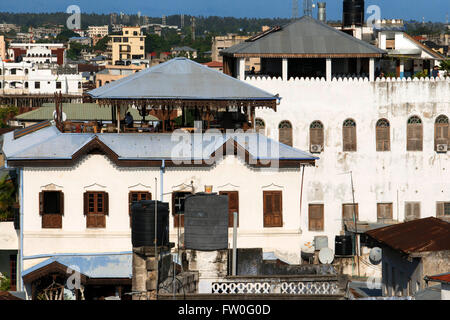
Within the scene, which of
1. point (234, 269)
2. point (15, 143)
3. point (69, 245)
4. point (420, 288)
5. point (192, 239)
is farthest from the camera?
point (15, 143)

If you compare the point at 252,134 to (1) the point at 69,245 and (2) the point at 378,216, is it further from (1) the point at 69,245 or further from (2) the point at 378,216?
(2) the point at 378,216

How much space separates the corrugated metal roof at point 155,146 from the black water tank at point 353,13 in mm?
22660

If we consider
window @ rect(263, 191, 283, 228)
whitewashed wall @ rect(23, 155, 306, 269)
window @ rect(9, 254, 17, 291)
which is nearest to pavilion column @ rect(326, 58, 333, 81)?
whitewashed wall @ rect(23, 155, 306, 269)

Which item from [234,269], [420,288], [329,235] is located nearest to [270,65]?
[329,235]

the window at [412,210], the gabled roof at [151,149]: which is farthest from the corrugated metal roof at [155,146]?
the window at [412,210]

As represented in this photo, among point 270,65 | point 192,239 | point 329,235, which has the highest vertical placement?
point 270,65

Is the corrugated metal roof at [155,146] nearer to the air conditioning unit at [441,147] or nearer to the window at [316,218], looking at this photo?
the window at [316,218]

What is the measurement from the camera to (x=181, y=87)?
40875mm

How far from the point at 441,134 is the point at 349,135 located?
4.39 meters

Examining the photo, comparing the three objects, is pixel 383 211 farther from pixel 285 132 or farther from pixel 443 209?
pixel 285 132

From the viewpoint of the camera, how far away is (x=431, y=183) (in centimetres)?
5097

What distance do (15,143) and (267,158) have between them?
34.0ft

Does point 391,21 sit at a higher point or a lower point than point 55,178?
higher

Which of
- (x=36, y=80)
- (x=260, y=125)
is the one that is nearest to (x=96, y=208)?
(x=260, y=125)
